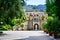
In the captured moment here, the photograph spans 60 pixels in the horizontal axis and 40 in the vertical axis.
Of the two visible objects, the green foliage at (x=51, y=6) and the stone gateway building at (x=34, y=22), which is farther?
the stone gateway building at (x=34, y=22)

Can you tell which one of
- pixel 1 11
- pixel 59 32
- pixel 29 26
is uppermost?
pixel 1 11

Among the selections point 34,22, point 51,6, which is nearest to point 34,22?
point 34,22

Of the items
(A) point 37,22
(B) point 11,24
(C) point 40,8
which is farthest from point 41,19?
(C) point 40,8

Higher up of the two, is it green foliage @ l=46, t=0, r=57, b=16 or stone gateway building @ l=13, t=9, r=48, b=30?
green foliage @ l=46, t=0, r=57, b=16

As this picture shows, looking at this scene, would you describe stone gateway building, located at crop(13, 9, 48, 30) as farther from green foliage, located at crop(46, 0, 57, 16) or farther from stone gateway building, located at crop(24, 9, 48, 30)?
green foliage, located at crop(46, 0, 57, 16)

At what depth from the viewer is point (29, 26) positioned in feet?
176

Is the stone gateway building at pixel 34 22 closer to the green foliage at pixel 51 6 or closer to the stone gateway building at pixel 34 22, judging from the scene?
the stone gateway building at pixel 34 22

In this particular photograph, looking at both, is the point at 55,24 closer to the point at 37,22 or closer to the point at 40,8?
the point at 37,22

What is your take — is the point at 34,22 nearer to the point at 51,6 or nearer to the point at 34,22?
the point at 34,22

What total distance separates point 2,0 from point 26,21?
34.4m

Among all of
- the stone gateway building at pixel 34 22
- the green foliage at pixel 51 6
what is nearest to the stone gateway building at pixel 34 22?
the stone gateway building at pixel 34 22

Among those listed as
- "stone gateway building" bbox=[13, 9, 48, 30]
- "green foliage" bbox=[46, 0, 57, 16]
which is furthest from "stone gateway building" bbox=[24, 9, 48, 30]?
"green foliage" bbox=[46, 0, 57, 16]

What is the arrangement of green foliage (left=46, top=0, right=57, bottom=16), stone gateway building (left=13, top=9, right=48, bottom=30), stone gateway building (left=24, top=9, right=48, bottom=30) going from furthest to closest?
stone gateway building (left=24, top=9, right=48, bottom=30)
stone gateway building (left=13, top=9, right=48, bottom=30)
green foliage (left=46, top=0, right=57, bottom=16)

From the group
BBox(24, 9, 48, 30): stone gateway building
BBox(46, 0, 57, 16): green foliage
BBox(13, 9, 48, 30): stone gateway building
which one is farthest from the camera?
BBox(24, 9, 48, 30): stone gateway building
